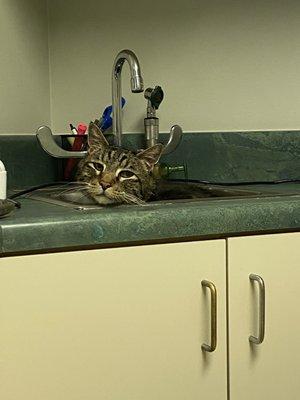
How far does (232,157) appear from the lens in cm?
174

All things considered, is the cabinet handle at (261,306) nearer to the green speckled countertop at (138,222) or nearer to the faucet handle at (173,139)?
the green speckled countertop at (138,222)

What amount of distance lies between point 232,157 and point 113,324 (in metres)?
0.90

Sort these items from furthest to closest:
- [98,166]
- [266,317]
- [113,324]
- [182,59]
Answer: [182,59], [98,166], [266,317], [113,324]

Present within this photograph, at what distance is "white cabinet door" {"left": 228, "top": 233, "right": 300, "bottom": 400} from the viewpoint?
3.44ft

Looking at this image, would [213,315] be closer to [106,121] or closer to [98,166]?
[98,166]

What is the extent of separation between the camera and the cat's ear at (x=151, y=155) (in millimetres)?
1317

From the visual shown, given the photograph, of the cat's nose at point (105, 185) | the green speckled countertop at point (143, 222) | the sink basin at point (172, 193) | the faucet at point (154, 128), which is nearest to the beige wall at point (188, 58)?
the faucet at point (154, 128)

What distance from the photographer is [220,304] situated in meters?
1.03

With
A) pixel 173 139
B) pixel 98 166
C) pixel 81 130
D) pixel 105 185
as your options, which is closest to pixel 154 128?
pixel 173 139

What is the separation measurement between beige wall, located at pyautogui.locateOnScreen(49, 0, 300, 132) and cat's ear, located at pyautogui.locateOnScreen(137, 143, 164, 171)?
15.9 inches

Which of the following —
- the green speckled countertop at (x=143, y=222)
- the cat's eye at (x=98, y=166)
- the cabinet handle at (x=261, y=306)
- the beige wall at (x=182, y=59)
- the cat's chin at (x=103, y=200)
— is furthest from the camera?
the beige wall at (x=182, y=59)

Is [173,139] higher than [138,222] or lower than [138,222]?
higher

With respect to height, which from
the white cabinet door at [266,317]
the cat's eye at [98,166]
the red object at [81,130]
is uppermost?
the red object at [81,130]

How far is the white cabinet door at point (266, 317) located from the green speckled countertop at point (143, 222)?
0.04 metres
